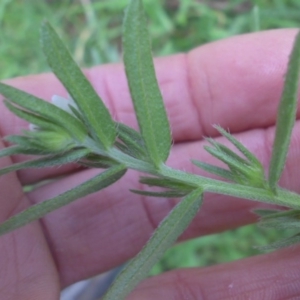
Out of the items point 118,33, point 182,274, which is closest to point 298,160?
point 182,274

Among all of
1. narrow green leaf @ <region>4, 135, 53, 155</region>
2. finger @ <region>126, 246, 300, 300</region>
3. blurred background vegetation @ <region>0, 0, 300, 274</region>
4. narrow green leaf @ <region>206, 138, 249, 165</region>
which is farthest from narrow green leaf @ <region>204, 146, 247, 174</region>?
blurred background vegetation @ <region>0, 0, 300, 274</region>

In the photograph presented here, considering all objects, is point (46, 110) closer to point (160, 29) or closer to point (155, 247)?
point (155, 247)

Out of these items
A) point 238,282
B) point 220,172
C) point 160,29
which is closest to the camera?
point 220,172

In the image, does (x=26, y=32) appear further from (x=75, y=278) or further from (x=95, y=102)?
(x=95, y=102)

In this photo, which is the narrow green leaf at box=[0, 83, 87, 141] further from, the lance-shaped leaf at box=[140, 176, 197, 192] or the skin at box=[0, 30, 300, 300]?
the skin at box=[0, 30, 300, 300]

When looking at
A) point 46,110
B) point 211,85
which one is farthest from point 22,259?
point 211,85

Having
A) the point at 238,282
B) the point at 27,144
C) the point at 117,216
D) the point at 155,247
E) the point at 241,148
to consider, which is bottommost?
the point at 238,282

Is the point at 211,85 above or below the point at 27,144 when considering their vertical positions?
below
